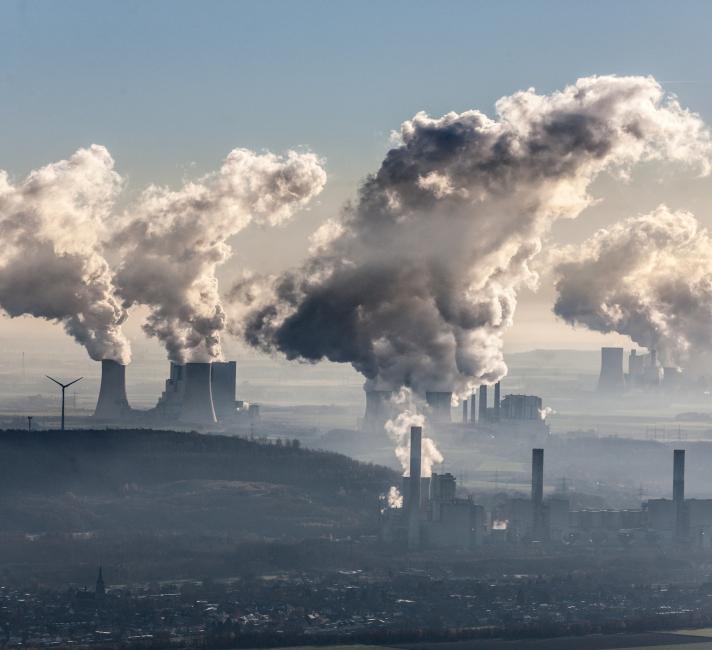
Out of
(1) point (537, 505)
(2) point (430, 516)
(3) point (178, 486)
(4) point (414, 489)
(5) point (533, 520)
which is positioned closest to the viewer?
(2) point (430, 516)

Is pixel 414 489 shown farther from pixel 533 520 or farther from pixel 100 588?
pixel 100 588

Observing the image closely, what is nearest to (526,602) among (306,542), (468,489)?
(306,542)

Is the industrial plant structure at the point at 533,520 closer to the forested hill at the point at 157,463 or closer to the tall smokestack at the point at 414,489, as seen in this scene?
the tall smokestack at the point at 414,489

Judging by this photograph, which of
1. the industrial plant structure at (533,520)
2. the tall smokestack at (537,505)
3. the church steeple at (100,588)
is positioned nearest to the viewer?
the church steeple at (100,588)

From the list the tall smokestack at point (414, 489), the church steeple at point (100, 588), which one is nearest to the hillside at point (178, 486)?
the tall smokestack at point (414, 489)

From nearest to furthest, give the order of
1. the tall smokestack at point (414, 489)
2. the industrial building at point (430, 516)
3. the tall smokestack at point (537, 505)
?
the tall smokestack at point (414, 489), the industrial building at point (430, 516), the tall smokestack at point (537, 505)

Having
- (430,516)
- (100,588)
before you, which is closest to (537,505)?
(430,516)

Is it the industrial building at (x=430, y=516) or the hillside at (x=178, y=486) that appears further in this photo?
the hillside at (x=178, y=486)

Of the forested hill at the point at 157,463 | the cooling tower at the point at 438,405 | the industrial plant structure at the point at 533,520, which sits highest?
the cooling tower at the point at 438,405

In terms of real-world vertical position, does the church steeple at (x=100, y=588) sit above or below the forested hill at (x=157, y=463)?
below
